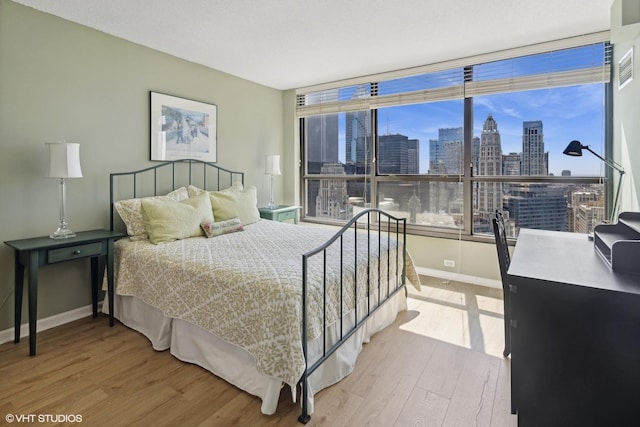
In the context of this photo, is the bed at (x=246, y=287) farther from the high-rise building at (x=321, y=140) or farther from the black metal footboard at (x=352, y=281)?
the high-rise building at (x=321, y=140)

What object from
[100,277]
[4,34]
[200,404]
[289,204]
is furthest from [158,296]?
[289,204]

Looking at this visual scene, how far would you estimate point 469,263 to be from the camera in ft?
12.4

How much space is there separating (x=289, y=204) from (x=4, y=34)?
3.44 metres

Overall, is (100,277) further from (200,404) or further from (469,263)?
(469,263)

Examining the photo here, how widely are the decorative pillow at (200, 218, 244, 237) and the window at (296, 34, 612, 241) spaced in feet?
6.12

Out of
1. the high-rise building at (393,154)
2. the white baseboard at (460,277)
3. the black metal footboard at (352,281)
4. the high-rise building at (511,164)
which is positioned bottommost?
the white baseboard at (460,277)

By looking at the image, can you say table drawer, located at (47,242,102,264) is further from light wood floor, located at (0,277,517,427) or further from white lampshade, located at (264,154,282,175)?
white lampshade, located at (264,154,282,175)

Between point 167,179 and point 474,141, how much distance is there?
3.34 m

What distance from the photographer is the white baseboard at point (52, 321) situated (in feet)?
8.31

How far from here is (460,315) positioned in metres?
2.96

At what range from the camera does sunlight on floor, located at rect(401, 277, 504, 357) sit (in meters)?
2.54

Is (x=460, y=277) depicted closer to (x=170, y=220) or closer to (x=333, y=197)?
(x=333, y=197)

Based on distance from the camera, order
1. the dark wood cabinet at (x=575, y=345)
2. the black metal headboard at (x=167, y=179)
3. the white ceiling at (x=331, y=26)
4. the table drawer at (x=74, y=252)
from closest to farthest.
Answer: the dark wood cabinet at (x=575, y=345) → the table drawer at (x=74, y=252) → the white ceiling at (x=331, y=26) → the black metal headboard at (x=167, y=179)

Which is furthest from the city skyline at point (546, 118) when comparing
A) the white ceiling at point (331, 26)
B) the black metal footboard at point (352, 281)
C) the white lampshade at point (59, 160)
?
the white lampshade at point (59, 160)
